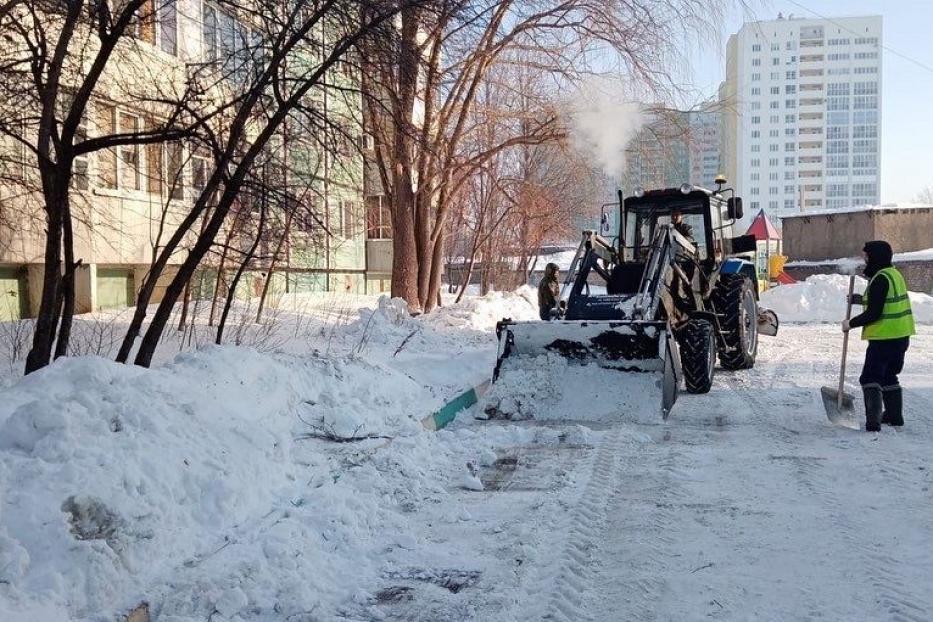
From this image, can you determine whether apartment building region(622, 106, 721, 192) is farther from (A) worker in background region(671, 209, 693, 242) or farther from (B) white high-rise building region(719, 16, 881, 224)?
(B) white high-rise building region(719, 16, 881, 224)

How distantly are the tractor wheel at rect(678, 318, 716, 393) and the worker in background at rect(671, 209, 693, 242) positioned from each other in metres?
1.69

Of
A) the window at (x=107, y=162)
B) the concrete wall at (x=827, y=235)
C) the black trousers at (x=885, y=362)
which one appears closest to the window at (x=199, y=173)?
the window at (x=107, y=162)

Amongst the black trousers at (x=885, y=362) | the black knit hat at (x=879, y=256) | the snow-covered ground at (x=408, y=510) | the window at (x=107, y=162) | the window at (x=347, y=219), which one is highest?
the window at (x=107, y=162)

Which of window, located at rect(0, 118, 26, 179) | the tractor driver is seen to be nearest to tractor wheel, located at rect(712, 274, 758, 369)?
the tractor driver

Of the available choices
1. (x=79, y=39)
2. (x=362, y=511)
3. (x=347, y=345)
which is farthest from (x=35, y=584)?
(x=347, y=345)

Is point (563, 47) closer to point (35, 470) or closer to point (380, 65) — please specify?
point (380, 65)

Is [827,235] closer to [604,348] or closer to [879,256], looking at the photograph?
[879,256]

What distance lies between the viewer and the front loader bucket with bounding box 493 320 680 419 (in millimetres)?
8469

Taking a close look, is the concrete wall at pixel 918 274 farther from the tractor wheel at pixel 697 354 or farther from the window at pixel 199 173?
the window at pixel 199 173

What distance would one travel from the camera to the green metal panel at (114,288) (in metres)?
19.5

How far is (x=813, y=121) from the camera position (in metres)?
121

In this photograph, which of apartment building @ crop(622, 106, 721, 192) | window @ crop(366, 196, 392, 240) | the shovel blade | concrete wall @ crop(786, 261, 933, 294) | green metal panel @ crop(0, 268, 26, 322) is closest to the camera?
the shovel blade

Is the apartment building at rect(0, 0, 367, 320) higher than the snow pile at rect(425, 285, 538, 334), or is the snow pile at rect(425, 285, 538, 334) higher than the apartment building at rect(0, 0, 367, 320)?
the apartment building at rect(0, 0, 367, 320)

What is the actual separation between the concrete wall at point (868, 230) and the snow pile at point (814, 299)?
29.9 ft
